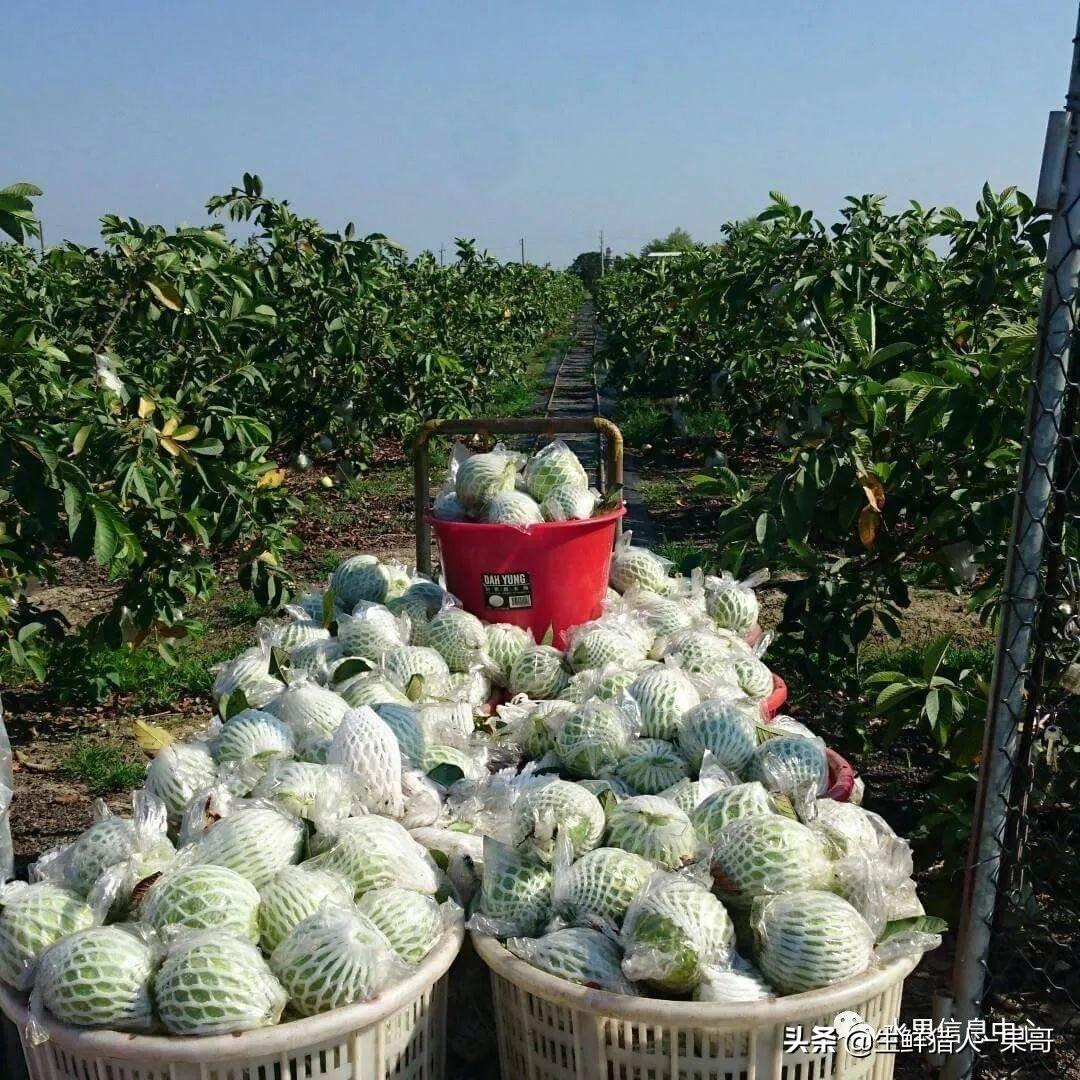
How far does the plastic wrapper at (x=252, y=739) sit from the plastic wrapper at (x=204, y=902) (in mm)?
458

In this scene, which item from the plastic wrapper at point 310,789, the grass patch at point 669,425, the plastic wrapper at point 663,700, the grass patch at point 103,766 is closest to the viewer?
the plastic wrapper at point 310,789

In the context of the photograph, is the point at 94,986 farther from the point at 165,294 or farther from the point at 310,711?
the point at 165,294

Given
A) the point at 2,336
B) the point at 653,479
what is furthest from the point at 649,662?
the point at 653,479

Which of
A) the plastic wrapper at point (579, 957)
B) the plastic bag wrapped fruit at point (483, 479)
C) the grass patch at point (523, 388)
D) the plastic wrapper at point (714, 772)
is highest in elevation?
the grass patch at point (523, 388)

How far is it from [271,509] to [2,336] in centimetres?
152

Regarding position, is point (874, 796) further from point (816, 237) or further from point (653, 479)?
point (653, 479)

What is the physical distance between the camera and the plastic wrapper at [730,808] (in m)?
2.03

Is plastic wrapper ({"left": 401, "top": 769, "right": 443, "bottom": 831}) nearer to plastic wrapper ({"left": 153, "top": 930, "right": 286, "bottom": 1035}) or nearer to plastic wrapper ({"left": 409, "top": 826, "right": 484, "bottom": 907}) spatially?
plastic wrapper ({"left": 409, "top": 826, "right": 484, "bottom": 907})

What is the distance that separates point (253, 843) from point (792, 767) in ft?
3.41

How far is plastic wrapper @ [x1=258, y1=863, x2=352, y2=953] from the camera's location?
Answer: 1.77 metres

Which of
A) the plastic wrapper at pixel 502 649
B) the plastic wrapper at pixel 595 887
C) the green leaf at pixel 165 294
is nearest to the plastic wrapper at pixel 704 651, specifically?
the plastic wrapper at pixel 502 649

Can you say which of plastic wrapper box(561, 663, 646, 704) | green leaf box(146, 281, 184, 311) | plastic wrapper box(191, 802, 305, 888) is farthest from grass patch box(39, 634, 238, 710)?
plastic wrapper box(191, 802, 305, 888)

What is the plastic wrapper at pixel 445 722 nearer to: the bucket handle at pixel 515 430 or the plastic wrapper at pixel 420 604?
the plastic wrapper at pixel 420 604

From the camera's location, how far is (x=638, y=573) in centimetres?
357
